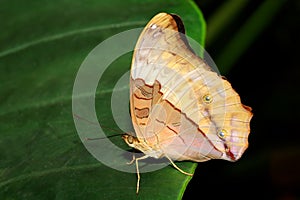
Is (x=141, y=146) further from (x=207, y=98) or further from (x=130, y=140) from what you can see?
(x=207, y=98)

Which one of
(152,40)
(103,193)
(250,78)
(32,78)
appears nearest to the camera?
(103,193)

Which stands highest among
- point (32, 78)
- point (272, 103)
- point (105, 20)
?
point (105, 20)

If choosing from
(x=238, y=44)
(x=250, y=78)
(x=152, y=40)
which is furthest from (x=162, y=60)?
(x=250, y=78)

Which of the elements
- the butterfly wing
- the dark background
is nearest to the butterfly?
the butterfly wing

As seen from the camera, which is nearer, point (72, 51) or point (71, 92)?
point (71, 92)

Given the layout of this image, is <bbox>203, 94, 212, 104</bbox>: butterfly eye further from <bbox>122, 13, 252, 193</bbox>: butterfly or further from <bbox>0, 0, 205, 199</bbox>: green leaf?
<bbox>0, 0, 205, 199</bbox>: green leaf

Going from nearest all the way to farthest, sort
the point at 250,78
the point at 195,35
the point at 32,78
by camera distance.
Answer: the point at 195,35
the point at 32,78
the point at 250,78

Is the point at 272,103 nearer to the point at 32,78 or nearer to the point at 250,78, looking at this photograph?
the point at 250,78
